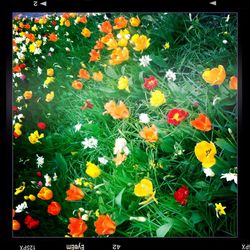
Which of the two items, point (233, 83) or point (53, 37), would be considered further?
point (53, 37)

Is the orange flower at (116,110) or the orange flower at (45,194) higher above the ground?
the orange flower at (116,110)

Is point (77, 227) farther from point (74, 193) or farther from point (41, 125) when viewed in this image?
point (41, 125)

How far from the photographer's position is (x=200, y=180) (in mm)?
1818

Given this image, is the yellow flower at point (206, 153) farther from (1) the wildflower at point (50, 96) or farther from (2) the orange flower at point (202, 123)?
(1) the wildflower at point (50, 96)

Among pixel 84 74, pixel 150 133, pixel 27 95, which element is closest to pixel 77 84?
pixel 84 74

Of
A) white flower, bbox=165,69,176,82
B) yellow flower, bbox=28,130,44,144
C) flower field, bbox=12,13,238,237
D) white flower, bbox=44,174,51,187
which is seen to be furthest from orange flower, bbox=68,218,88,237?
white flower, bbox=165,69,176,82

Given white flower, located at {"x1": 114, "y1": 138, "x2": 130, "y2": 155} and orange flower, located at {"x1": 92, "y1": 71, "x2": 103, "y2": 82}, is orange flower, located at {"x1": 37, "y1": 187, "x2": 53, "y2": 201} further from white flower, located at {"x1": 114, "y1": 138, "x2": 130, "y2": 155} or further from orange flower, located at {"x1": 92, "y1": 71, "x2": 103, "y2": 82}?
orange flower, located at {"x1": 92, "y1": 71, "x2": 103, "y2": 82}

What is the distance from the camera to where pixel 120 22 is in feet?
6.07

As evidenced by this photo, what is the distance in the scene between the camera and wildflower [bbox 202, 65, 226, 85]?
1.82 meters

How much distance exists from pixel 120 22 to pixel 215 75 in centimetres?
29

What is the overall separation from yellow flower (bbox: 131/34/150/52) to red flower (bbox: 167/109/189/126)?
0.19 metres

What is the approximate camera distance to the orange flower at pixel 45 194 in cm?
184

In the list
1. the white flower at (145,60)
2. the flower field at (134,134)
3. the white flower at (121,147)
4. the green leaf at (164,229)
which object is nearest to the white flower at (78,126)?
the flower field at (134,134)
